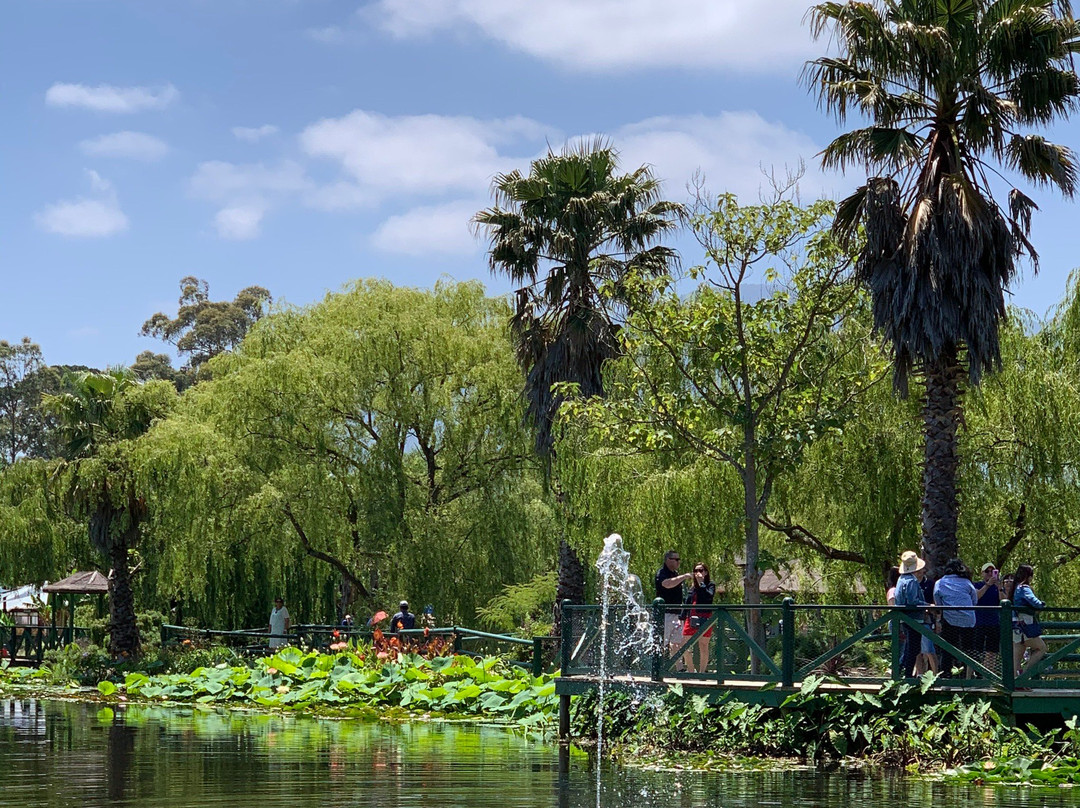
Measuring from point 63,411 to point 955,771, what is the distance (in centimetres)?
2817

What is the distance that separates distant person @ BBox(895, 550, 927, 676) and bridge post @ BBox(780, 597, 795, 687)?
1207 millimetres

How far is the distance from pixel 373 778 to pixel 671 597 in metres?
5.49

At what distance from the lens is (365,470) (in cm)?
3503

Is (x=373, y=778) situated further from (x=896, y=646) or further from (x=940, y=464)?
(x=940, y=464)

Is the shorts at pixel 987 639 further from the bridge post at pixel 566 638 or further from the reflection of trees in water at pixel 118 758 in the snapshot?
the reflection of trees in water at pixel 118 758

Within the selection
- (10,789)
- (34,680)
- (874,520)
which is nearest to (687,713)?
(10,789)

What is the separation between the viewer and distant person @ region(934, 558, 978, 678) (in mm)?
15398

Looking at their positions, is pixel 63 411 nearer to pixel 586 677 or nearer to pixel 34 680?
pixel 34 680

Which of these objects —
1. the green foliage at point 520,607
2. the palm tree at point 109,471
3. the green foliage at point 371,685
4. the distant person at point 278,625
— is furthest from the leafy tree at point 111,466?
the green foliage at point 520,607

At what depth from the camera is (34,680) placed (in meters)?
35.8

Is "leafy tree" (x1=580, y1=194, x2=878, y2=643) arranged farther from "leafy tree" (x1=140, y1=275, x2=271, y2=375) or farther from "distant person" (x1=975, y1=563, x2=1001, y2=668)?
"leafy tree" (x1=140, y1=275, x2=271, y2=375)

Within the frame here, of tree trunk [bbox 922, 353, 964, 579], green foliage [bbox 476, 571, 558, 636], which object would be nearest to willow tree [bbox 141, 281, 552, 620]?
green foliage [bbox 476, 571, 558, 636]

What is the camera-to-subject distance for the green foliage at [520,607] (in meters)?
33.9

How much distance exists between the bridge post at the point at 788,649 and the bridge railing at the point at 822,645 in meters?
0.01
